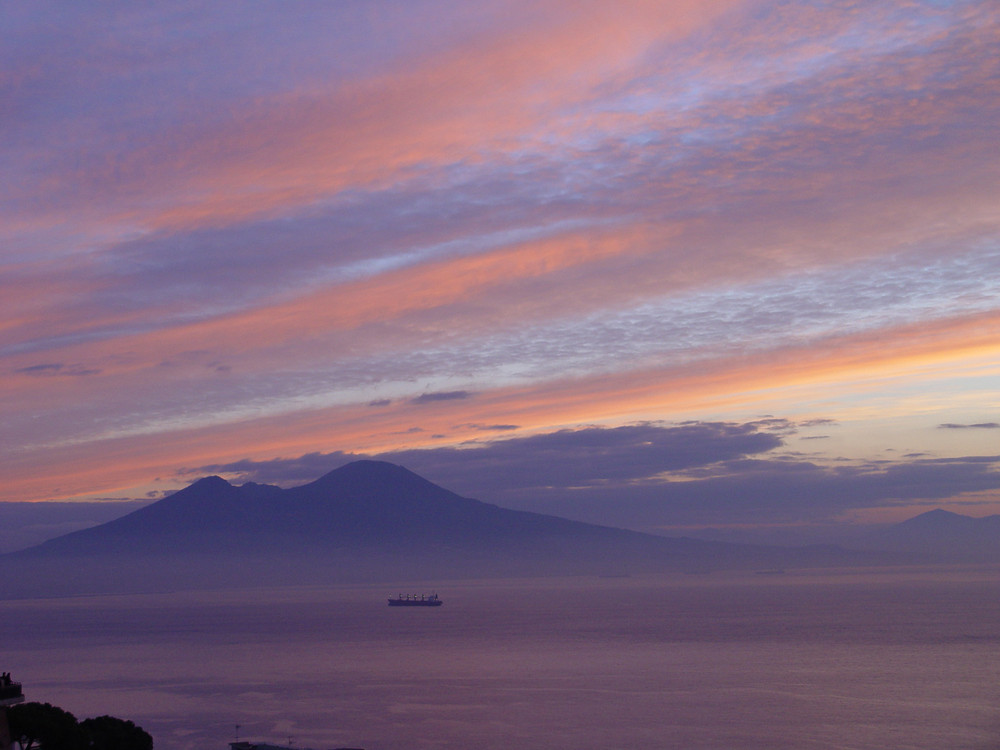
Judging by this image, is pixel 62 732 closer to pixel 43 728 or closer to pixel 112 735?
pixel 43 728

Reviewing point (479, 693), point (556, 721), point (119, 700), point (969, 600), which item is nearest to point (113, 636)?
point (119, 700)

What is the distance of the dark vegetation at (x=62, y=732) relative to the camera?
29734mm

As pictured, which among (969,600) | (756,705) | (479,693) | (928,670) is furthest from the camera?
(969,600)

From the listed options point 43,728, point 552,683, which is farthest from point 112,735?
point 552,683

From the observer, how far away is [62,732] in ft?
101

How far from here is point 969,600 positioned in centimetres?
19062

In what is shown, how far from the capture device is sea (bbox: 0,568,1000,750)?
5481 centimetres

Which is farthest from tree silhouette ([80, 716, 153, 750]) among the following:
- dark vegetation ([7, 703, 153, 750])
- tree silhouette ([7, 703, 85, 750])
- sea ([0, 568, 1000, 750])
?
sea ([0, 568, 1000, 750])

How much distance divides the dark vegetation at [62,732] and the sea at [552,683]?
19.0 m

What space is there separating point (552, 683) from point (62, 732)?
162ft

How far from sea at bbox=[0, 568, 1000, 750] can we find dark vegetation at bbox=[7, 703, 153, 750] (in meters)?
19.0

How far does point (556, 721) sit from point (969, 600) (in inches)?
6422

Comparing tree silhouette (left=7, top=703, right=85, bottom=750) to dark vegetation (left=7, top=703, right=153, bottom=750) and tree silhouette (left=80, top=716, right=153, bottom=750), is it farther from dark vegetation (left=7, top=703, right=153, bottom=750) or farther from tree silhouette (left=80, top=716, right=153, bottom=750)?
tree silhouette (left=80, top=716, right=153, bottom=750)

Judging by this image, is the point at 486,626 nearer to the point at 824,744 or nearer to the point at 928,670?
the point at 928,670
